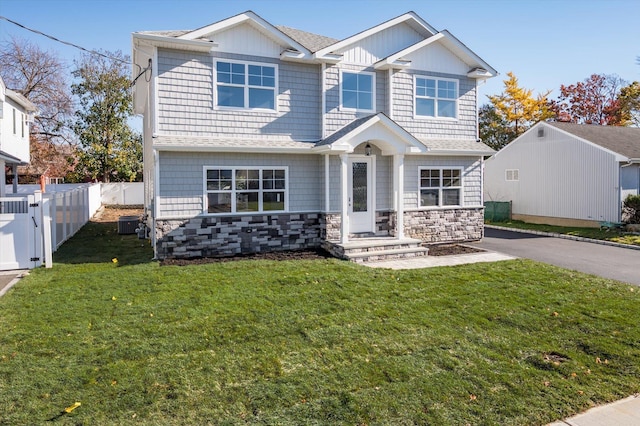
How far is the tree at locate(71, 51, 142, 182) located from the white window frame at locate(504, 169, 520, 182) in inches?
909

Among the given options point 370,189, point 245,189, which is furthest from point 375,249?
point 245,189

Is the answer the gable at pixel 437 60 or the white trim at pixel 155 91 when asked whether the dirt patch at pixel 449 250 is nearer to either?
the gable at pixel 437 60

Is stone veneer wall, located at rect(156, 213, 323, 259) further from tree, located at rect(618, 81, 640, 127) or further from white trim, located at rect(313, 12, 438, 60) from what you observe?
tree, located at rect(618, 81, 640, 127)

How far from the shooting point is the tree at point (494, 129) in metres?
36.2

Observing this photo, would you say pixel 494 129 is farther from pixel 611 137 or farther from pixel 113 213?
pixel 113 213

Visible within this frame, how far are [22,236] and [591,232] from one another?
18.5 m

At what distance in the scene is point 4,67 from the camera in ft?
100

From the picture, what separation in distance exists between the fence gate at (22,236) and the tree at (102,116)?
19.8 metres

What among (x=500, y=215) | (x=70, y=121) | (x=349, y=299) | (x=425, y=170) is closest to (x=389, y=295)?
(x=349, y=299)

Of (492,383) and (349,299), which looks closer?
(492,383)

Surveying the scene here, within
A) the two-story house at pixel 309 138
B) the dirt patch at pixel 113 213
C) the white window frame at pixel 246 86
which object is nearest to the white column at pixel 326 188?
the two-story house at pixel 309 138

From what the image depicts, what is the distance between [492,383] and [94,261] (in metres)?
9.71

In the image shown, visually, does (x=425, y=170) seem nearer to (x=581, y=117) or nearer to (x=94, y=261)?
(x=94, y=261)

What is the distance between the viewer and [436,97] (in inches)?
558
